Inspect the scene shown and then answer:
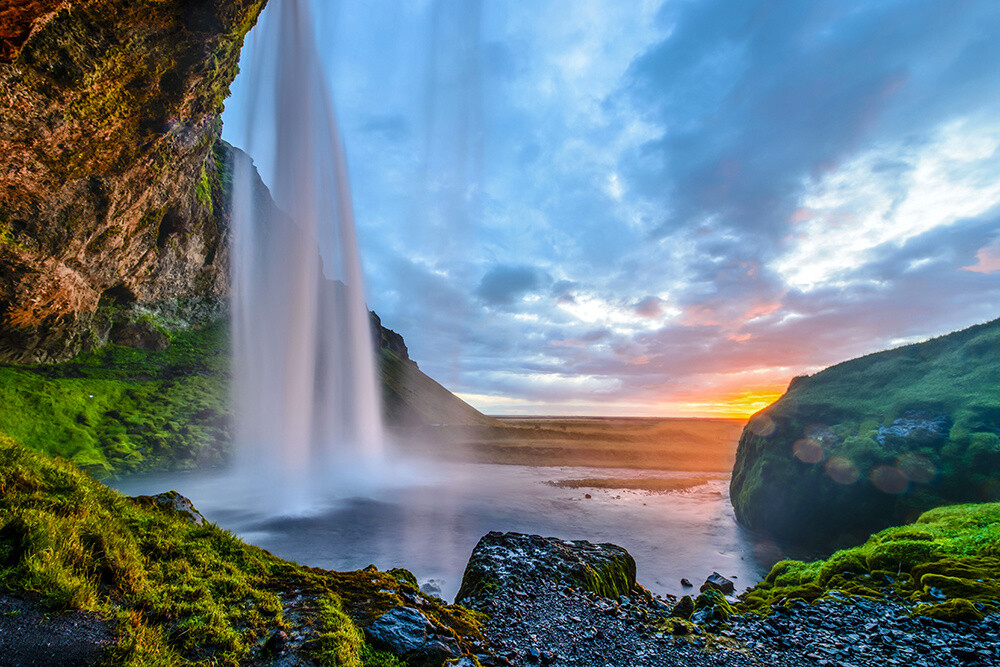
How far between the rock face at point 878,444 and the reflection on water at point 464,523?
406 centimetres

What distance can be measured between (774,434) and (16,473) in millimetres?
37620

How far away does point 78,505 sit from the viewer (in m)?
6.62

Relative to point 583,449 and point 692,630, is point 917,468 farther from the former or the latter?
point 583,449

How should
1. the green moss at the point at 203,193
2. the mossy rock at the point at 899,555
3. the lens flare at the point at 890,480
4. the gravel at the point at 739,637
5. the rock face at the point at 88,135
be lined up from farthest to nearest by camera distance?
1. the green moss at the point at 203,193
2. the lens flare at the point at 890,480
3. the rock face at the point at 88,135
4. the mossy rock at the point at 899,555
5. the gravel at the point at 739,637

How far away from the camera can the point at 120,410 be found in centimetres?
4181

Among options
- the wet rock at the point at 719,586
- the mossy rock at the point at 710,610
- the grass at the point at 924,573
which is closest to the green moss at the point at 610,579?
the mossy rock at the point at 710,610

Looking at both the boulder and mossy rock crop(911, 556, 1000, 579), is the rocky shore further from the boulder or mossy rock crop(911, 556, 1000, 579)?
mossy rock crop(911, 556, 1000, 579)

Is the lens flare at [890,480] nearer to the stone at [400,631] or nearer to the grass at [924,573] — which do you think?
the grass at [924,573]

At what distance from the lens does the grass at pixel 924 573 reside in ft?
32.4

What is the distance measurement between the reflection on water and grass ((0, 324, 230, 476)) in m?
5.35

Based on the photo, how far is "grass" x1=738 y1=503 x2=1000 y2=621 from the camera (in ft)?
32.4

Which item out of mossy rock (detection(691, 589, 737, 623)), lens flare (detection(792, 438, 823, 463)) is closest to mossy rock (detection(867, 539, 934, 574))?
mossy rock (detection(691, 589, 737, 623))

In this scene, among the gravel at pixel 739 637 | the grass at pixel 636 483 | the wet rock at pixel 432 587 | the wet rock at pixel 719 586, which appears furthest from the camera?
the grass at pixel 636 483

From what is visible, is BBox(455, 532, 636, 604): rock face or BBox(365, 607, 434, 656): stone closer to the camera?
BBox(365, 607, 434, 656): stone
